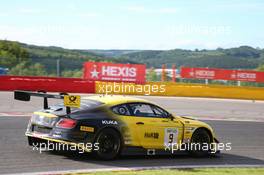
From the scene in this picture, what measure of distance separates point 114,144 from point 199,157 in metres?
2.31

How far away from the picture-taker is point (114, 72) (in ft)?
95.5

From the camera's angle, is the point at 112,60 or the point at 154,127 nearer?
the point at 154,127

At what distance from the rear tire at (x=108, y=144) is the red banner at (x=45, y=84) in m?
14.0

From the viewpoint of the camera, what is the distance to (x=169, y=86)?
26453mm

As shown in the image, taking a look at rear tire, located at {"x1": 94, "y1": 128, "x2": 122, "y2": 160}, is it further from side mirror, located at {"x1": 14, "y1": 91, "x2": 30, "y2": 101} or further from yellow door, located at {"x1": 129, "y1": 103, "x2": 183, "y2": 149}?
side mirror, located at {"x1": 14, "y1": 91, "x2": 30, "y2": 101}

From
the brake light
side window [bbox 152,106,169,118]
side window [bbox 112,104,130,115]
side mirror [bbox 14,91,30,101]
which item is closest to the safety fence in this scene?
side window [bbox 152,106,169,118]

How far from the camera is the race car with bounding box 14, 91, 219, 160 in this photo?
406 inches

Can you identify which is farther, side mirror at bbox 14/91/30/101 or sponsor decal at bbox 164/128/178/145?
sponsor decal at bbox 164/128/178/145

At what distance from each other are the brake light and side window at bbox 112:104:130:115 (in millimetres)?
929

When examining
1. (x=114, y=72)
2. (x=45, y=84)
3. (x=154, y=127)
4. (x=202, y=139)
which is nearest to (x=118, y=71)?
(x=114, y=72)

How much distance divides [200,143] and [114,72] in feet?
56.4

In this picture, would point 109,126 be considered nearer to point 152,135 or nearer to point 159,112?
point 152,135

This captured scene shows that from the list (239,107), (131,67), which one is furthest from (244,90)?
(131,67)

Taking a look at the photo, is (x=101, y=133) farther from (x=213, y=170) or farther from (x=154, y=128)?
(x=213, y=170)
